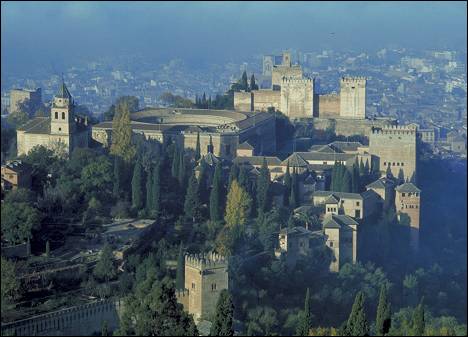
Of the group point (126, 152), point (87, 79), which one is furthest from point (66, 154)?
point (87, 79)

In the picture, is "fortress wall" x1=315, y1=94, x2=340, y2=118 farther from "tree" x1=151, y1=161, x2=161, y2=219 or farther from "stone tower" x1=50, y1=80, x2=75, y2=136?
"tree" x1=151, y1=161, x2=161, y2=219

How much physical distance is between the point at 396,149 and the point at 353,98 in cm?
573

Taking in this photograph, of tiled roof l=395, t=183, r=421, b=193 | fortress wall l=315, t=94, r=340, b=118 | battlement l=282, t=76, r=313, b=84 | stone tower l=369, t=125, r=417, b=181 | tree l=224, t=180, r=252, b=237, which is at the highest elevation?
battlement l=282, t=76, r=313, b=84

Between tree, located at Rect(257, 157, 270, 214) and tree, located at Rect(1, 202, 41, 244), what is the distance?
4.69 meters

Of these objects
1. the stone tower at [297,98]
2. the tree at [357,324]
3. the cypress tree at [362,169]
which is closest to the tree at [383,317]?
the tree at [357,324]

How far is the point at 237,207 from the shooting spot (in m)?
20.6

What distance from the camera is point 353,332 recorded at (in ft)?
49.3

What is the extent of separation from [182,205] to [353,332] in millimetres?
6834

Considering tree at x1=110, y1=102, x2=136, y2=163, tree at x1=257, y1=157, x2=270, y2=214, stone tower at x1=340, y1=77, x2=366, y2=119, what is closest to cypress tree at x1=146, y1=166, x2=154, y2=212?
tree at x1=110, y1=102, x2=136, y2=163

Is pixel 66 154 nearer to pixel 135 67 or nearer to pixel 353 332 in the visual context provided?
pixel 353 332

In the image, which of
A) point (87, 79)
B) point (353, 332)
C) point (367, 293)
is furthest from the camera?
point (87, 79)

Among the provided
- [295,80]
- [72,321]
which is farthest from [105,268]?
[295,80]

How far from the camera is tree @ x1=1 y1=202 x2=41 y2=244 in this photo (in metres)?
17.5

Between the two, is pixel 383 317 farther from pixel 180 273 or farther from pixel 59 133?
pixel 59 133
